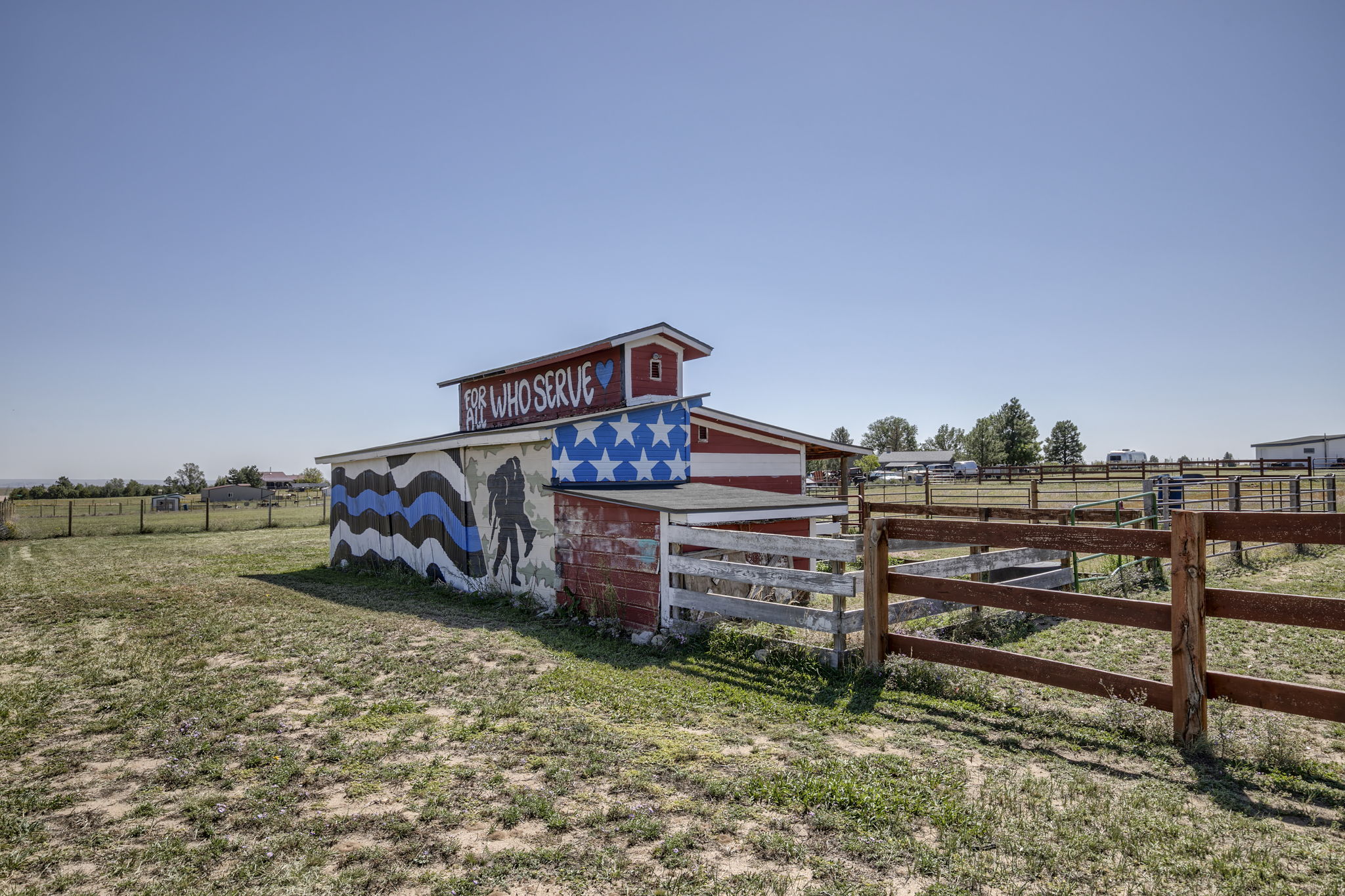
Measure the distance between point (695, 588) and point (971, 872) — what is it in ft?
18.3

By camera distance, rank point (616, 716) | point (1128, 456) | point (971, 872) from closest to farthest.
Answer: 1. point (971, 872)
2. point (616, 716)
3. point (1128, 456)

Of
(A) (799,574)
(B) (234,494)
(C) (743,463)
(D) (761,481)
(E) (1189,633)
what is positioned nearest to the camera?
(E) (1189,633)

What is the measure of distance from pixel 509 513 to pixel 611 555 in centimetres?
312

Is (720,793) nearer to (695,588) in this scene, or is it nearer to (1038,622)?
(695,588)

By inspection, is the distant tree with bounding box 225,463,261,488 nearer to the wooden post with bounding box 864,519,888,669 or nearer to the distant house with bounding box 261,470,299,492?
the distant house with bounding box 261,470,299,492

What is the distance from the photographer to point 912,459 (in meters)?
95.8

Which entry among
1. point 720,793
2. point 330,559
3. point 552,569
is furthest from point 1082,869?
point 330,559

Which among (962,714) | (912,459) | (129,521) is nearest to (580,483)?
(962,714)

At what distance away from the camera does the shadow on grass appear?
3.96m

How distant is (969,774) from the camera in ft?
14.0

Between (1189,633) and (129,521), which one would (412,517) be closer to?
(1189,633)

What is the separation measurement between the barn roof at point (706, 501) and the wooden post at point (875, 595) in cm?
259

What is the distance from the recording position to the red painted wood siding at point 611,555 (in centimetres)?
873

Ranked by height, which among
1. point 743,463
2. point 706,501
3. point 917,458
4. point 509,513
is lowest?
point 509,513
